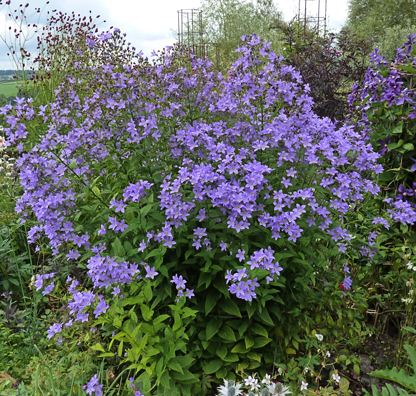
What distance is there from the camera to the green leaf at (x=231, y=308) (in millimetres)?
2469

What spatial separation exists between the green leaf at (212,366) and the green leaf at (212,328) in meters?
0.20

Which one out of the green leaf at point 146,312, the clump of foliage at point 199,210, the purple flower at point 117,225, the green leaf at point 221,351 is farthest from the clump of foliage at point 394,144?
the purple flower at point 117,225

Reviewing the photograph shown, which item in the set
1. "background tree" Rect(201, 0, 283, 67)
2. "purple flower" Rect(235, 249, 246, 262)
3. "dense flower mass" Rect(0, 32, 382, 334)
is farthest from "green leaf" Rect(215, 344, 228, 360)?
"background tree" Rect(201, 0, 283, 67)

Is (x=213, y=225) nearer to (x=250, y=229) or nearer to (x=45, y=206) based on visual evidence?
(x=250, y=229)

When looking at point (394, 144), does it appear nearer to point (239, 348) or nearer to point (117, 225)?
point (239, 348)

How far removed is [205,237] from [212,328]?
20.5 inches

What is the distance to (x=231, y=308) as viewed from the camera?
2.50 metres

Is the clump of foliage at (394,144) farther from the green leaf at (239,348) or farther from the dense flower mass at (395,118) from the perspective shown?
the green leaf at (239,348)

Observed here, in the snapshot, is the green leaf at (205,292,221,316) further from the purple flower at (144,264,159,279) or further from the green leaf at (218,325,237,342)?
the purple flower at (144,264,159,279)

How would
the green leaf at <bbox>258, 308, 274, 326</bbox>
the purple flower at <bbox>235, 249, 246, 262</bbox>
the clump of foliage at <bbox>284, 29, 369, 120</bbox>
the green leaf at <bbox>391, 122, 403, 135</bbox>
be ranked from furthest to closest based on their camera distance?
the clump of foliage at <bbox>284, 29, 369, 120</bbox> < the green leaf at <bbox>391, 122, 403, 135</bbox> < the green leaf at <bbox>258, 308, 274, 326</bbox> < the purple flower at <bbox>235, 249, 246, 262</bbox>

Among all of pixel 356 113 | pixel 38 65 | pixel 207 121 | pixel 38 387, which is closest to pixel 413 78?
pixel 356 113

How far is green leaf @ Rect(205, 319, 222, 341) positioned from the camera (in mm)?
2535

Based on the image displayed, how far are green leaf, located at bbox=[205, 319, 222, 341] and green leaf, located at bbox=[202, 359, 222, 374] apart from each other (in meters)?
0.20

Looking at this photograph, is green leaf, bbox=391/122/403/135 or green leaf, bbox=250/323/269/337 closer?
green leaf, bbox=250/323/269/337
